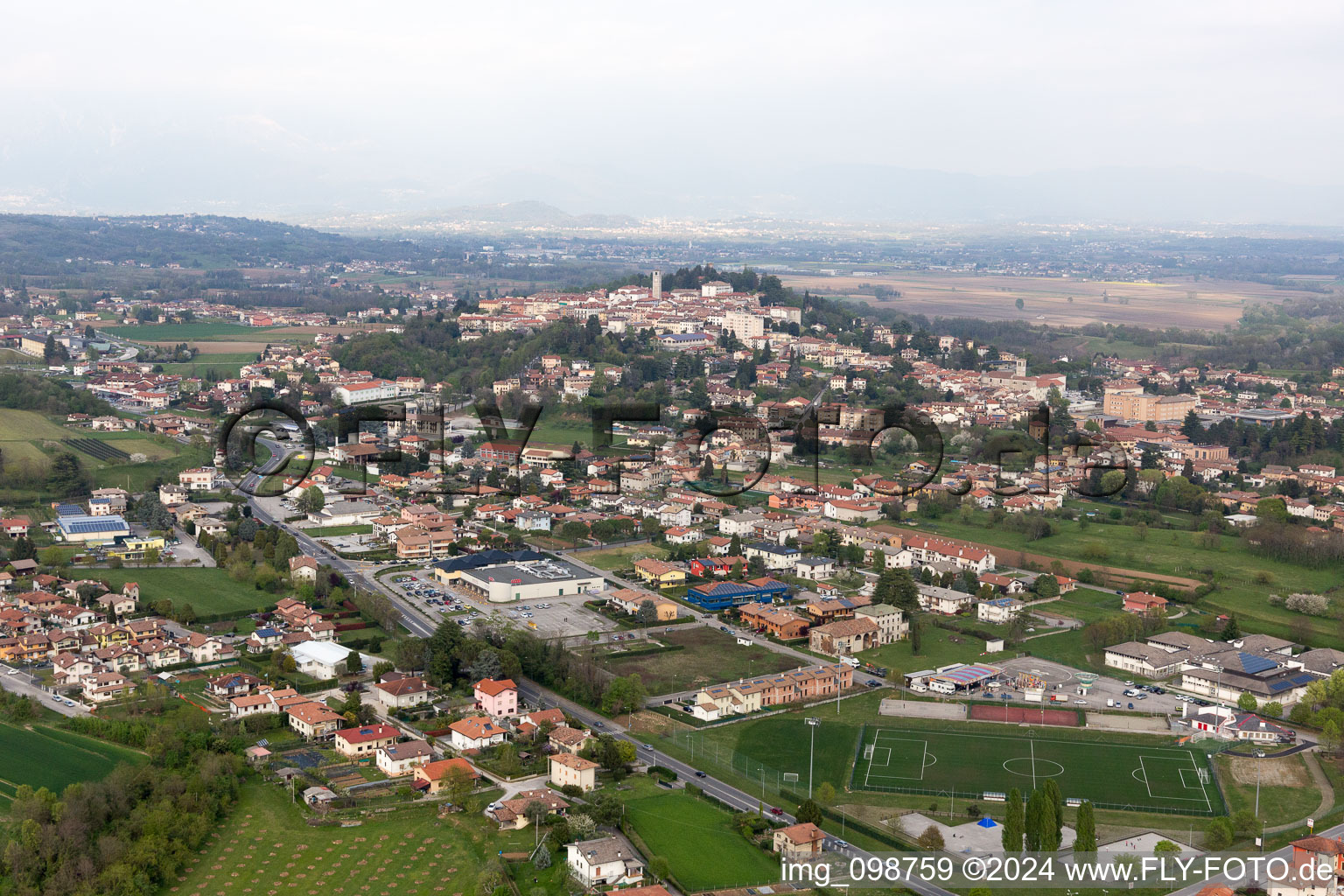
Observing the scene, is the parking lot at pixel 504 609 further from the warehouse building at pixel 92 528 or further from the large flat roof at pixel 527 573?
the warehouse building at pixel 92 528

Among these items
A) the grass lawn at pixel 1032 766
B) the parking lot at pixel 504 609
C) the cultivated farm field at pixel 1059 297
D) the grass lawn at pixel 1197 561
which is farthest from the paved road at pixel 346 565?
the cultivated farm field at pixel 1059 297

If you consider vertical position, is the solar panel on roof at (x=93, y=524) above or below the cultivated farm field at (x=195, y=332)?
below

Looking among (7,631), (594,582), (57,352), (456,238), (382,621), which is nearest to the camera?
(7,631)

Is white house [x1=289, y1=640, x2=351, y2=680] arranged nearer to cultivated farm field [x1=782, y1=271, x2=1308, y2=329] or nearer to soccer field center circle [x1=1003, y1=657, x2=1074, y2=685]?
soccer field center circle [x1=1003, y1=657, x2=1074, y2=685]

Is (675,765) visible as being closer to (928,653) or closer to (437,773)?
(437,773)

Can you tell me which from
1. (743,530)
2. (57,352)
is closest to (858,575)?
(743,530)

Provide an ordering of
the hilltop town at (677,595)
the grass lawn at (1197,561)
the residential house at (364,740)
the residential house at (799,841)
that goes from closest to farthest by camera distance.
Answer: the residential house at (799,841)
the hilltop town at (677,595)
the residential house at (364,740)
the grass lawn at (1197,561)

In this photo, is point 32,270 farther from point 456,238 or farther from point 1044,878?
point 1044,878
